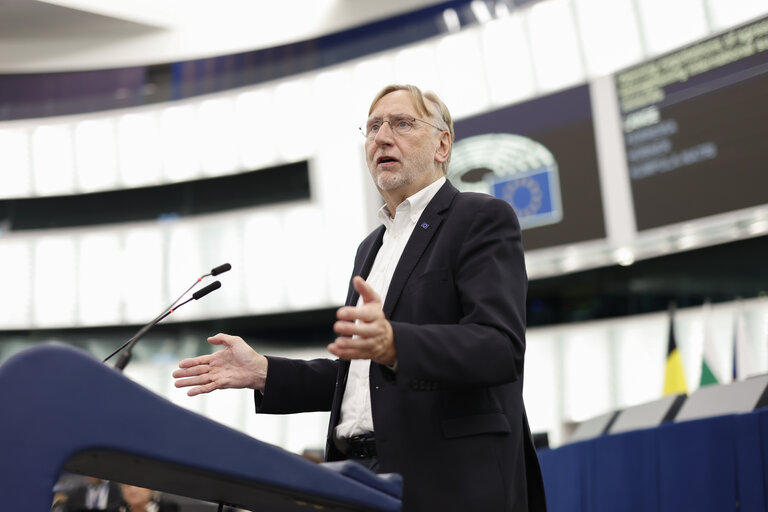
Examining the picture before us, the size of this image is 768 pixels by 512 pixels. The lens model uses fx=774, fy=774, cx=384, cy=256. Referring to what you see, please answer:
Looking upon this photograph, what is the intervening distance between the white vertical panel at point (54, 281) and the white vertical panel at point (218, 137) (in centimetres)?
334

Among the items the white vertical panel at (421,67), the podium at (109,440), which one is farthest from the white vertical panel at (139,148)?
the podium at (109,440)

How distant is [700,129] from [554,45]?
334 centimetres

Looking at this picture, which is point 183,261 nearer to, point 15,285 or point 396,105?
point 15,285

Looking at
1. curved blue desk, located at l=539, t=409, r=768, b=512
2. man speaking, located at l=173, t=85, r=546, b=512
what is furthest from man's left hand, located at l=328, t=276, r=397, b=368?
curved blue desk, located at l=539, t=409, r=768, b=512

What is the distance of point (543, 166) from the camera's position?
34.8ft

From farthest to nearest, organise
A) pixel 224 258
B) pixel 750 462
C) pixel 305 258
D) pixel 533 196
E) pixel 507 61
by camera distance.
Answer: pixel 224 258
pixel 305 258
pixel 507 61
pixel 533 196
pixel 750 462

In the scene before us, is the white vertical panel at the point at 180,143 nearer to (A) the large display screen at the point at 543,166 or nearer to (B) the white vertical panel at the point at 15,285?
(B) the white vertical panel at the point at 15,285

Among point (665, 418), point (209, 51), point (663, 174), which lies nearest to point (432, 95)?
point (665, 418)

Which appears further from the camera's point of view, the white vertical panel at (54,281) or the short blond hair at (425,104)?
the white vertical panel at (54,281)

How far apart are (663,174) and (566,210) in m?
1.47

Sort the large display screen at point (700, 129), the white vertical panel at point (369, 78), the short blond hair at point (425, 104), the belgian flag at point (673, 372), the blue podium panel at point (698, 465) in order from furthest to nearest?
the white vertical panel at point (369, 78)
the large display screen at point (700, 129)
the belgian flag at point (673, 372)
the blue podium panel at point (698, 465)
the short blond hair at point (425, 104)

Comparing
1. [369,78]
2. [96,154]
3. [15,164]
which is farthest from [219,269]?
[15,164]

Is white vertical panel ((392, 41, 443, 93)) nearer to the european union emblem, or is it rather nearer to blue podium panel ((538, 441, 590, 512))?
the european union emblem

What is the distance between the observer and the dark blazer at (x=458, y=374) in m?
1.39
